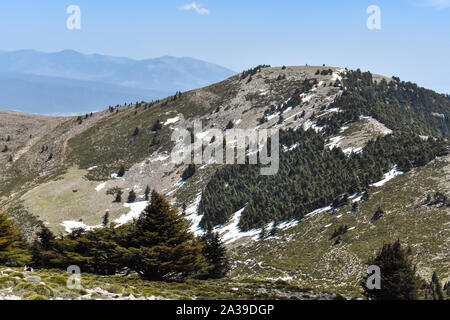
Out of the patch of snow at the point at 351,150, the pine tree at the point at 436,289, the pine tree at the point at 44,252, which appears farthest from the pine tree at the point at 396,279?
the patch of snow at the point at 351,150

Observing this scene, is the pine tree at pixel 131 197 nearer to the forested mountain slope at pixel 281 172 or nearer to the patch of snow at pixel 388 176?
the forested mountain slope at pixel 281 172

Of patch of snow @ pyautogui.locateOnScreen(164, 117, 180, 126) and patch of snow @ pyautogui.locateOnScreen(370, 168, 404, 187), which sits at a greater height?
patch of snow @ pyautogui.locateOnScreen(164, 117, 180, 126)

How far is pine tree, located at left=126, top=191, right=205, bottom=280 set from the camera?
1134 inches

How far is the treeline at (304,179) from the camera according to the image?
63125 mm

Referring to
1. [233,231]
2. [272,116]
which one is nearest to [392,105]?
[272,116]

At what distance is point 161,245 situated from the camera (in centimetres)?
2922

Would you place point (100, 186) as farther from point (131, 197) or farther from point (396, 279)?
point (396, 279)

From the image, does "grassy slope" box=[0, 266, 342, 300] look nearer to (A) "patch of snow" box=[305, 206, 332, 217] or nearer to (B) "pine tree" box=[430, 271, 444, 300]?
(B) "pine tree" box=[430, 271, 444, 300]

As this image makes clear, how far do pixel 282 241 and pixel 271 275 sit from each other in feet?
35.1

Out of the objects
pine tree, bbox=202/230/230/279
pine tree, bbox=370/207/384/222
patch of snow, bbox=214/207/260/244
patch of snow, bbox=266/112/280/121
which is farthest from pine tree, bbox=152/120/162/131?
pine tree, bbox=202/230/230/279

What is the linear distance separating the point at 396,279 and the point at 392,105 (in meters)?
114

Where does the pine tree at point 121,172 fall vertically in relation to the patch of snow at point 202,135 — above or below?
below

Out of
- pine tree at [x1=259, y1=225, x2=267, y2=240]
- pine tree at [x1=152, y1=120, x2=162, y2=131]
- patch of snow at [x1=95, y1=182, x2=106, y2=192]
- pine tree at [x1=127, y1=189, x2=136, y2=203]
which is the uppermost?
pine tree at [x1=152, y1=120, x2=162, y2=131]

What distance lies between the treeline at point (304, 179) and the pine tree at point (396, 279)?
34.5 metres
